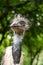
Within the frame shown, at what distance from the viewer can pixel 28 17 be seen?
173 inches

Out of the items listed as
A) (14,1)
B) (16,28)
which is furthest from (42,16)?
(16,28)

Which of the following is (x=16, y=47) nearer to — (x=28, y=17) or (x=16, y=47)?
(x=16, y=47)

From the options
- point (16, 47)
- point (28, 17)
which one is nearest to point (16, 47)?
point (16, 47)

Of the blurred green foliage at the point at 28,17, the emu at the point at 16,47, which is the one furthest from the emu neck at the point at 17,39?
the blurred green foliage at the point at 28,17

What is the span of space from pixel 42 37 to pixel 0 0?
1.03 metres

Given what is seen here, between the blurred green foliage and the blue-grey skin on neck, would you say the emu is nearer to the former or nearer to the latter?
the blue-grey skin on neck

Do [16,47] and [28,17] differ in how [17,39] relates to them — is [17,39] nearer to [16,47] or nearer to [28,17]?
[16,47]

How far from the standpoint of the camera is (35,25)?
14.1 ft

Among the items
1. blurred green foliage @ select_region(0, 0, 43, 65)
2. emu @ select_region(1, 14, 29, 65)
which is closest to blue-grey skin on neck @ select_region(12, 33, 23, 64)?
emu @ select_region(1, 14, 29, 65)

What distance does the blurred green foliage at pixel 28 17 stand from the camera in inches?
168

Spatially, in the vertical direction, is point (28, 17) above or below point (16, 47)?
below

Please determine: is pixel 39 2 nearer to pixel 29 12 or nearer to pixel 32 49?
pixel 29 12

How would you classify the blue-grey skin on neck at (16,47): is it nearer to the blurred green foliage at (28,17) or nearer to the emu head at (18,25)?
the emu head at (18,25)

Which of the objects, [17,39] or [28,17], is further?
[28,17]
